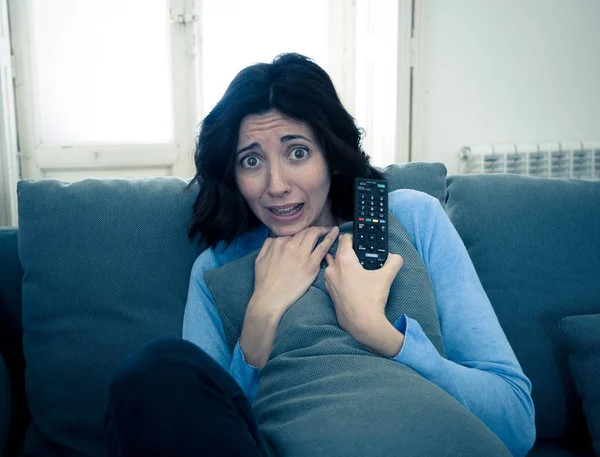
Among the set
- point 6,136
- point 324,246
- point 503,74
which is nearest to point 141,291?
point 324,246

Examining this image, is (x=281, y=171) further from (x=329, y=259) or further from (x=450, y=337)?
(x=450, y=337)

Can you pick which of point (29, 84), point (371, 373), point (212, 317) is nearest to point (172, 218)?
point (212, 317)

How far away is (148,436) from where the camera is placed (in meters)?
0.58

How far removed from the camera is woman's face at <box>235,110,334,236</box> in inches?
38.2

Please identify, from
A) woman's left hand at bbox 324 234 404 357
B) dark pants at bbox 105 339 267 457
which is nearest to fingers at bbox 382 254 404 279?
woman's left hand at bbox 324 234 404 357

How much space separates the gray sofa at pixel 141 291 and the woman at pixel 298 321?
4.1 inches

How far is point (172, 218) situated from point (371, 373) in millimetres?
526

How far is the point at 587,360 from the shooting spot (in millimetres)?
1006

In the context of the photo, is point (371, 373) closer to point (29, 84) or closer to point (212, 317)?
point (212, 317)

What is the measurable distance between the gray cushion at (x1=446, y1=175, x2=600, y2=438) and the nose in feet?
1.31

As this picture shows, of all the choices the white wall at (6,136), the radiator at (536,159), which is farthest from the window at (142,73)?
the radiator at (536,159)

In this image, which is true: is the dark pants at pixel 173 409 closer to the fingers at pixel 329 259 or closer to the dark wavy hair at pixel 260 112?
the fingers at pixel 329 259

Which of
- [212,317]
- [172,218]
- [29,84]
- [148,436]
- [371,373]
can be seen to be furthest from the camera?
[29,84]

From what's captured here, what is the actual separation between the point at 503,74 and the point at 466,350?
6.14ft
